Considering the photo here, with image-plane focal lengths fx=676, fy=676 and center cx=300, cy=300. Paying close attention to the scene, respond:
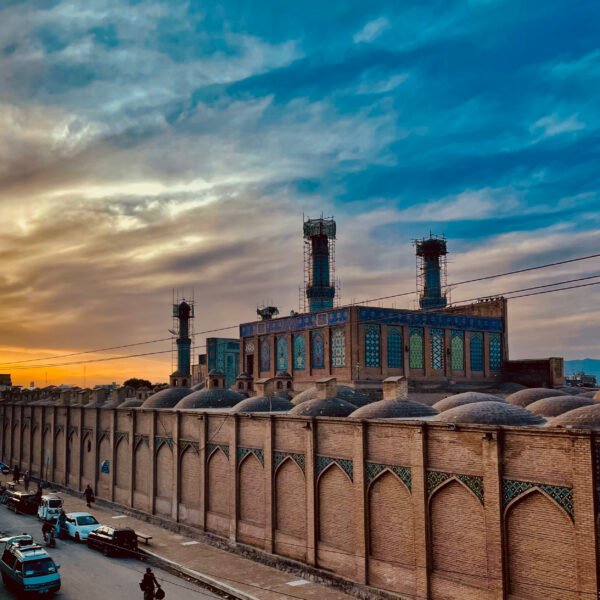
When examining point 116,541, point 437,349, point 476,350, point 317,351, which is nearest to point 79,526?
point 116,541

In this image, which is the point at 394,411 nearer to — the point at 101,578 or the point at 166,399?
the point at 101,578

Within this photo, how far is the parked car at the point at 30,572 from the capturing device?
19344 mm

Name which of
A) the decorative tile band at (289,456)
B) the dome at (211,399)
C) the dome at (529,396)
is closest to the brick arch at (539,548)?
the decorative tile band at (289,456)

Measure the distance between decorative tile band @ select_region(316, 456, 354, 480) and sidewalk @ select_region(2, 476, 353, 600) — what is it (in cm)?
366

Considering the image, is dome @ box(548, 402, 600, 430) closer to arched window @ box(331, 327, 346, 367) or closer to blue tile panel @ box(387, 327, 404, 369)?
arched window @ box(331, 327, 346, 367)

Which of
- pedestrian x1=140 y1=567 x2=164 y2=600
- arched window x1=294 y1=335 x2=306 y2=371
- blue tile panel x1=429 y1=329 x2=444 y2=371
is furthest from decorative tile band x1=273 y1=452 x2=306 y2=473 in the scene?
blue tile panel x1=429 y1=329 x2=444 y2=371

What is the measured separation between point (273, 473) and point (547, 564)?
37.7 ft

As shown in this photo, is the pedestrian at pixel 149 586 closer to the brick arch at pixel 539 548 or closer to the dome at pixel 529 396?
the brick arch at pixel 539 548

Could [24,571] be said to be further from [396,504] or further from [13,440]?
[13,440]

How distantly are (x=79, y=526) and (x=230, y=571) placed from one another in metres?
8.15

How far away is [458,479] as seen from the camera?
17.9m

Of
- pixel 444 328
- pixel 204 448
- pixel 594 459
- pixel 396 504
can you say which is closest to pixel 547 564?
pixel 594 459

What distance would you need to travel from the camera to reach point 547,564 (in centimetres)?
1574

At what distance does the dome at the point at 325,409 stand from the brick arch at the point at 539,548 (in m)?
10.4
